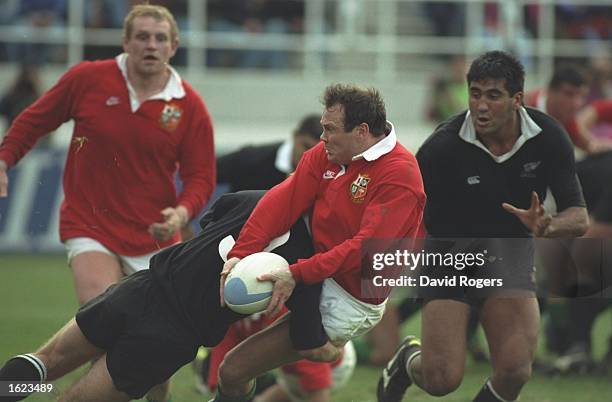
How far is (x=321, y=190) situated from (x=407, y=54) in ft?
52.0

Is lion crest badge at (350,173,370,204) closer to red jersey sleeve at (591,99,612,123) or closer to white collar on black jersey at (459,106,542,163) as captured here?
white collar on black jersey at (459,106,542,163)

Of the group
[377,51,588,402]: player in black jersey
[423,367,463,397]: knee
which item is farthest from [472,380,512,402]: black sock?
[423,367,463,397]: knee

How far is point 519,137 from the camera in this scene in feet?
23.0

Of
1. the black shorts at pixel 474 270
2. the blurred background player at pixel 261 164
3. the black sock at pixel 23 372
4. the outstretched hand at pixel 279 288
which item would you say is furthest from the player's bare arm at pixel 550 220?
the black sock at pixel 23 372

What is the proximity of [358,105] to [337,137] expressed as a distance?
19 centimetres

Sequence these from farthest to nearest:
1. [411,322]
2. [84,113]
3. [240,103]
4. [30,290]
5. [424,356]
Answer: [240,103] → [30,290] → [411,322] → [84,113] → [424,356]

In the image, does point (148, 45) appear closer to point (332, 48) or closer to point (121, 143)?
point (121, 143)

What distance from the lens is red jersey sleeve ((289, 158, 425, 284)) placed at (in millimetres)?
5977

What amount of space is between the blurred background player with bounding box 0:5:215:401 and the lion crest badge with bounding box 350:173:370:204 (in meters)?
1.58

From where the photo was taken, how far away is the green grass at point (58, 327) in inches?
344

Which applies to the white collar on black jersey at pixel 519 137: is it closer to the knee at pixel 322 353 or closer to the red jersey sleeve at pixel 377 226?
the red jersey sleeve at pixel 377 226

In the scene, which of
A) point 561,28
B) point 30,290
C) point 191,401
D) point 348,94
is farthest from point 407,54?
point 348,94

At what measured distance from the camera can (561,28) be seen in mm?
21500

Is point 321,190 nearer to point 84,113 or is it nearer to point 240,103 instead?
point 84,113
